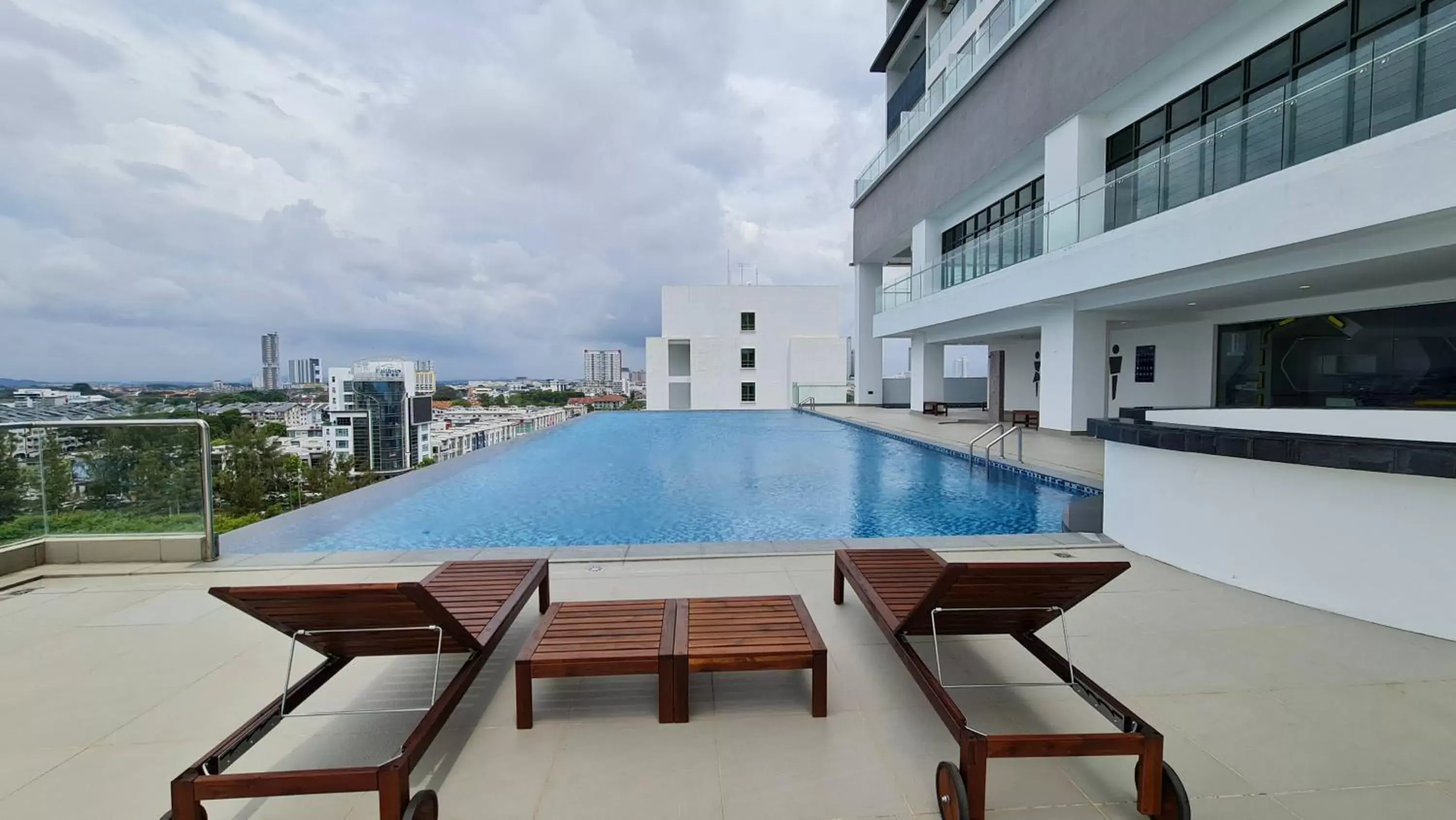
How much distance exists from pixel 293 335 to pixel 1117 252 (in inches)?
2943

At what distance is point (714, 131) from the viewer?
1149 inches

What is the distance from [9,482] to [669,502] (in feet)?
21.7

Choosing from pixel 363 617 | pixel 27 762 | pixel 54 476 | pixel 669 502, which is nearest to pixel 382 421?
pixel 669 502

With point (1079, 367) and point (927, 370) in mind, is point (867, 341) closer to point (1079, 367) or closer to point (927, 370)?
point (927, 370)

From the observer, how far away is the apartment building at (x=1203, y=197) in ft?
24.1

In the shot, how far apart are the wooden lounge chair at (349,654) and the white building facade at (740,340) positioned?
35.4m

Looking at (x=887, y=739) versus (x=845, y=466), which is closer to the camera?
(x=887, y=739)

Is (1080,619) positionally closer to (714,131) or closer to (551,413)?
(551,413)

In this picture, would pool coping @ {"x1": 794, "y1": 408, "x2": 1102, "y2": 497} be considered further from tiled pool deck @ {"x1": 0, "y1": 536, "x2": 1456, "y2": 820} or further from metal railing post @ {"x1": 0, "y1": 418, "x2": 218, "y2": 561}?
metal railing post @ {"x1": 0, "y1": 418, "x2": 218, "y2": 561}

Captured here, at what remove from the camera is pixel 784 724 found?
8.59ft

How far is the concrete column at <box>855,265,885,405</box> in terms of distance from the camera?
90.8 feet

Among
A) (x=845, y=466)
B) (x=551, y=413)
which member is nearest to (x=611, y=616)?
(x=845, y=466)

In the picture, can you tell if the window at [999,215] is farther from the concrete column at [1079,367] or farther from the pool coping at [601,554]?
the pool coping at [601,554]

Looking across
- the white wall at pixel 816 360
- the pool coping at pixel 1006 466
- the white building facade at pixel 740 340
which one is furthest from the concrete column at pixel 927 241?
the white building facade at pixel 740 340
